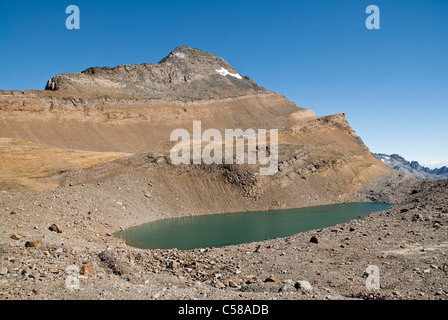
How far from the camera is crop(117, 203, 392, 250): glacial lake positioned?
922 inches

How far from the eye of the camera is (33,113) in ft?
202

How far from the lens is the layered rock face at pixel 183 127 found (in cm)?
3706

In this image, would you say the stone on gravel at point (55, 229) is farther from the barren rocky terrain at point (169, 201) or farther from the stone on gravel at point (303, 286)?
the stone on gravel at point (303, 286)

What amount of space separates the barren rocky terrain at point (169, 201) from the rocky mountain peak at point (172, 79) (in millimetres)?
655

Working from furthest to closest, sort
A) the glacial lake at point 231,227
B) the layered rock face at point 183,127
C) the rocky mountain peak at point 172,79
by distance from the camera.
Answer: the rocky mountain peak at point 172,79 < the layered rock face at point 183,127 < the glacial lake at point 231,227

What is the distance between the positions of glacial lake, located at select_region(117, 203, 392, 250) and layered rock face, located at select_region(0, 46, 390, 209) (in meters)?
Result: 2.92

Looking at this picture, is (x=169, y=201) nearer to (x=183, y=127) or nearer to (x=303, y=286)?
(x=303, y=286)

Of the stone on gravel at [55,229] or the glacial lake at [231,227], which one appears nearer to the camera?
the stone on gravel at [55,229]

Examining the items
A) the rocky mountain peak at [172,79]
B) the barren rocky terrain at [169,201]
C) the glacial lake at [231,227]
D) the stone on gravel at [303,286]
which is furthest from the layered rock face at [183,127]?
the stone on gravel at [303,286]

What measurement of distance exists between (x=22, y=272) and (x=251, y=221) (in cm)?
2264

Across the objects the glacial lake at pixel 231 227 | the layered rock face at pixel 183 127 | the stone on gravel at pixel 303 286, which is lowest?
the stone on gravel at pixel 303 286

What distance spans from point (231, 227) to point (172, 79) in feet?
259
